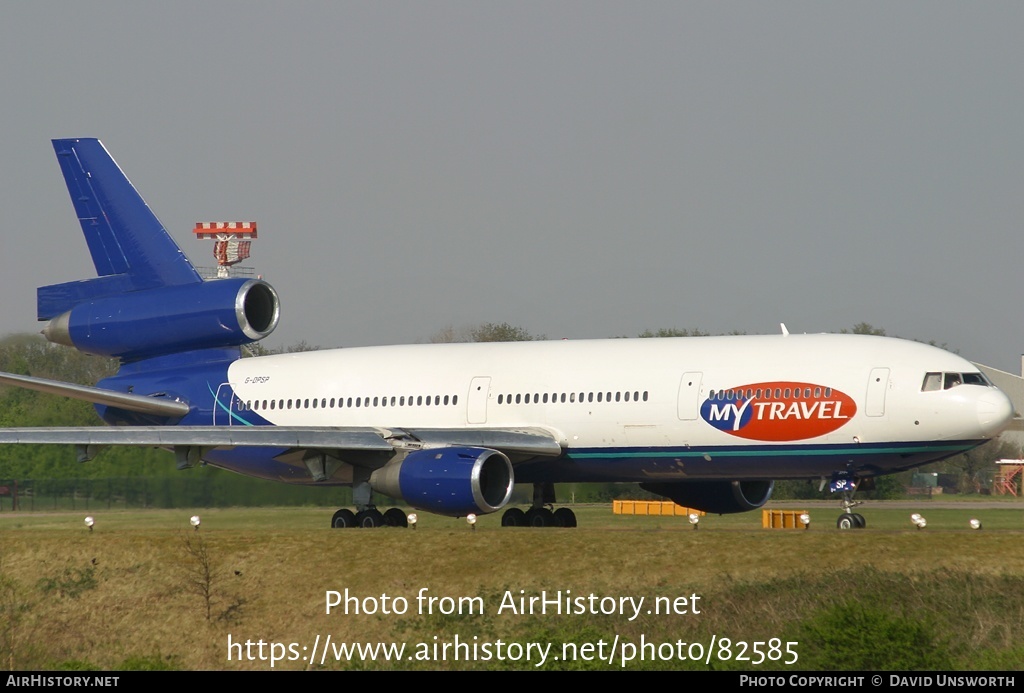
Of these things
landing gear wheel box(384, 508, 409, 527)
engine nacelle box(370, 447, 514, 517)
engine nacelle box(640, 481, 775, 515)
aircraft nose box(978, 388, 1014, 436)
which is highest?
aircraft nose box(978, 388, 1014, 436)

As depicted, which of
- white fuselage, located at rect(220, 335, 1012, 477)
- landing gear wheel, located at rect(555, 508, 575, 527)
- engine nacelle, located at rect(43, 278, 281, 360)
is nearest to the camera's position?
white fuselage, located at rect(220, 335, 1012, 477)

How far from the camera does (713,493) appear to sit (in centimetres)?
3188

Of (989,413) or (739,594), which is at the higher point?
(989,413)

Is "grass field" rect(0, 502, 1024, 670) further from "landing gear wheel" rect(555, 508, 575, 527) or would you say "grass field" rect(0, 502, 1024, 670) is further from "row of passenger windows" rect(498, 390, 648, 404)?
"landing gear wheel" rect(555, 508, 575, 527)

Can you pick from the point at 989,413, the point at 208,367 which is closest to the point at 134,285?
the point at 208,367

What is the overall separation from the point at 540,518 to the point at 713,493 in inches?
152

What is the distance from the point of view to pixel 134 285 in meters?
35.0

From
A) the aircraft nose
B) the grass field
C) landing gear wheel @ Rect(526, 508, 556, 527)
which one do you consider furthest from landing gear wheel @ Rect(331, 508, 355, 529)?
the aircraft nose

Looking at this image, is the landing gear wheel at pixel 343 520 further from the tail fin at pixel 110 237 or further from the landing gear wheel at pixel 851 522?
the landing gear wheel at pixel 851 522

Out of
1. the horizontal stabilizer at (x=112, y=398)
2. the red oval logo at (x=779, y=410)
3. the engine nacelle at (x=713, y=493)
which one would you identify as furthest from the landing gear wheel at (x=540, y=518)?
the horizontal stabilizer at (x=112, y=398)

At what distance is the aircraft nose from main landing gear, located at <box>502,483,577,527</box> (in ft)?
30.3

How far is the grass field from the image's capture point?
20.3 meters

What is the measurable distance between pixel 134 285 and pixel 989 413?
20.0 meters
